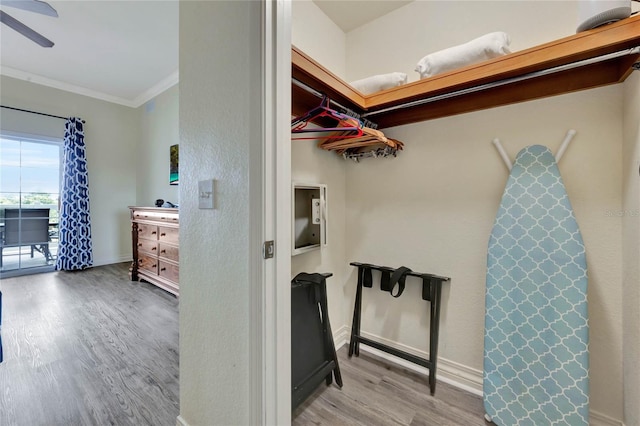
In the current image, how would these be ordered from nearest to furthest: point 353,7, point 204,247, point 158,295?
point 204,247 → point 353,7 → point 158,295

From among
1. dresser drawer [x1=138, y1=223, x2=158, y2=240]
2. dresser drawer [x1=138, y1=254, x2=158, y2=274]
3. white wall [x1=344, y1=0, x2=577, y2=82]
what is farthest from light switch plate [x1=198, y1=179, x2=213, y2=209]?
dresser drawer [x1=138, y1=254, x2=158, y2=274]

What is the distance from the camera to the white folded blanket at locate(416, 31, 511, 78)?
1.26 metres

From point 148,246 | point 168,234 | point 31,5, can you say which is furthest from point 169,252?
point 31,5

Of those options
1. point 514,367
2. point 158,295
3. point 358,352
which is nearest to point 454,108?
point 514,367

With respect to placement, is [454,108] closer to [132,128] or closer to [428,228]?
[428,228]

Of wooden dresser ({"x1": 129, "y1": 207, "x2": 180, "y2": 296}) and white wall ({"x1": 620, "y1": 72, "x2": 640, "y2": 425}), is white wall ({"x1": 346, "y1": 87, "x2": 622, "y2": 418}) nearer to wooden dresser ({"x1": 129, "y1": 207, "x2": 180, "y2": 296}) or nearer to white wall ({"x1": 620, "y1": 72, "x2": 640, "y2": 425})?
white wall ({"x1": 620, "y1": 72, "x2": 640, "y2": 425})

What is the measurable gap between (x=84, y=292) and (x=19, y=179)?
90.1 inches

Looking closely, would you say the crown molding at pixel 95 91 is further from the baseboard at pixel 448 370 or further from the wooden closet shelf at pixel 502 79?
the baseboard at pixel 448 370

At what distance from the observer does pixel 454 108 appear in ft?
5.11

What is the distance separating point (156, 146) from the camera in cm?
430

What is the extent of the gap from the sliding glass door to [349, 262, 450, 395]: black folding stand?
4.98 meters

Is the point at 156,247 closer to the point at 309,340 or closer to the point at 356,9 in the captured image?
the point at 309,340

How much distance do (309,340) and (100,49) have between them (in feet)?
13.3

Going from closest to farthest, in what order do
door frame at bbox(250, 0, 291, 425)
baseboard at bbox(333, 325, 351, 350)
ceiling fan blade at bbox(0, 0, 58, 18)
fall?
door frame at bbox(250, 0, 291, 425)
ceiling fan blade at bbox(0, 0, 58, 18)
baseboard at bbox(333, 325, 351, 350)
